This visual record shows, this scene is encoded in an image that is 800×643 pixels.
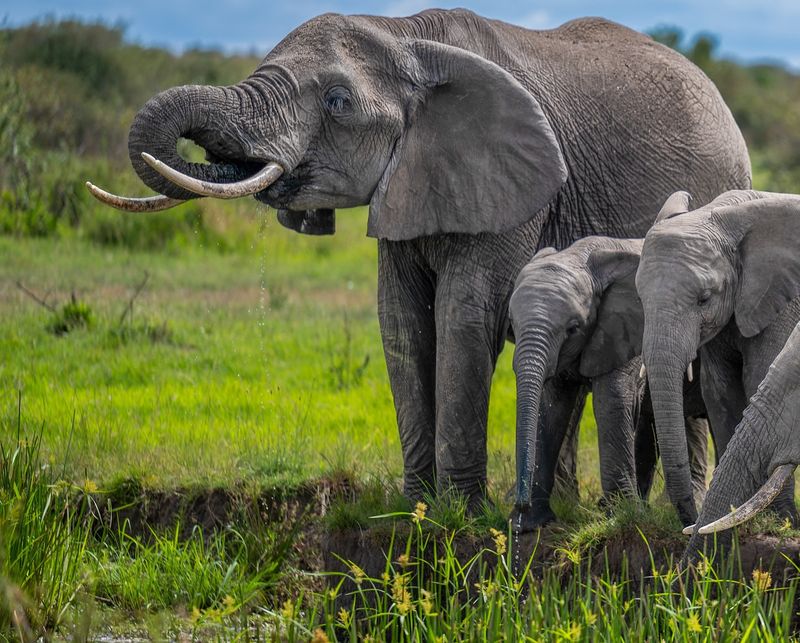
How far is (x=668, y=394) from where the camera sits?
6539 mm

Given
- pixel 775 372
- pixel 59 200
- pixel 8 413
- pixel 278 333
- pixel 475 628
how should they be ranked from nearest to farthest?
1. pixel 475 628
2. pixel 775 372
3. pixel 8 413
4. pixel 278 333
5. pixel 59 200

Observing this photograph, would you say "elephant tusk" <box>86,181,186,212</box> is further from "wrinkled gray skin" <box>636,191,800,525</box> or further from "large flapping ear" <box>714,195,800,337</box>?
"large flapping ear" <box>714,195,800,337</box>

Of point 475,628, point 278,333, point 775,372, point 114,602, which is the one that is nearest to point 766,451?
point 775,372

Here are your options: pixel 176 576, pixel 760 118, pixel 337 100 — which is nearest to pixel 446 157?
pixel 337 100

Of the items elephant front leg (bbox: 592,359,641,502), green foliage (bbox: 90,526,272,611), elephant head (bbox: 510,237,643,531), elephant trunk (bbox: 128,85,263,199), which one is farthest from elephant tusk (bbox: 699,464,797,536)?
elephant trunk (bbox: 128,85,263,199)

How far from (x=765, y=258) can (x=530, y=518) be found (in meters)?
1.55

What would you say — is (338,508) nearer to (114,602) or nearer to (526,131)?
(114,602)

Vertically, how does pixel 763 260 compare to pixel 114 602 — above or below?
above

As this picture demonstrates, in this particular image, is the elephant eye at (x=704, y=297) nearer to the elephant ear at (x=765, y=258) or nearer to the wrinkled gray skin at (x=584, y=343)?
the elephant ear at (x=765, y=258)

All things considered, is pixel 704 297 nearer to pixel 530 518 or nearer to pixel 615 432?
pixel 615 432

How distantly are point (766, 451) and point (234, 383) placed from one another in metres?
4.99

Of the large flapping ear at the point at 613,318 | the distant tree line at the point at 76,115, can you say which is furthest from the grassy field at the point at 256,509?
the distant tree line at the point at 76,115

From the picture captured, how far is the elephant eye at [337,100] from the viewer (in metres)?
7.12

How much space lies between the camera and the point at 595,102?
799cm
